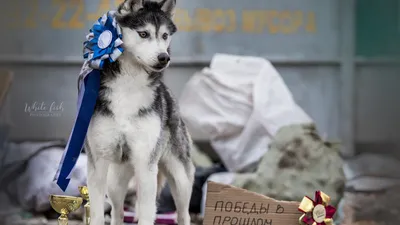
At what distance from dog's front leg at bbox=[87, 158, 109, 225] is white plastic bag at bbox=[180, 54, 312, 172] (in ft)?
4.35

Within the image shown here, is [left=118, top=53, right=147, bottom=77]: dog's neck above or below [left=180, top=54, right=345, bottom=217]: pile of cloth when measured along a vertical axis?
above

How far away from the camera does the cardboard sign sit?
1.30 meters

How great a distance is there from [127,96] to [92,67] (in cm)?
8

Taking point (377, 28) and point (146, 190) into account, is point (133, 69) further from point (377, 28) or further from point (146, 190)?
point (377, 28)

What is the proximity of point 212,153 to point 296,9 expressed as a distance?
0.67 m

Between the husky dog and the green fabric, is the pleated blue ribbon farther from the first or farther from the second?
the green fabric

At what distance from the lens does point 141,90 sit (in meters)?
1.22

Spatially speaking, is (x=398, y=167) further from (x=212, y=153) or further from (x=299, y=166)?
(x=212, y=153)

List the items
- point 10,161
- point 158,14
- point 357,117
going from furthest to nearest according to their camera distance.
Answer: point 357,117 → point 10,161 → point 158,14

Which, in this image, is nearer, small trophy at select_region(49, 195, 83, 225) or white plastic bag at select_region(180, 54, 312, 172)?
small trophy at select_region(49, 195, 83, 225)

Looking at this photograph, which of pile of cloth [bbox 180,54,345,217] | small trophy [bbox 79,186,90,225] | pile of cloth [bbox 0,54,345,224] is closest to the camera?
small trophy [bbox 79,186,90,225]

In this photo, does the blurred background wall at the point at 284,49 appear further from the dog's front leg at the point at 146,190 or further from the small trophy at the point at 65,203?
the dog's front leg at the point at 146,190

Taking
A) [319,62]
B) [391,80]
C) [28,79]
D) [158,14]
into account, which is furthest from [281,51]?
[158,14]

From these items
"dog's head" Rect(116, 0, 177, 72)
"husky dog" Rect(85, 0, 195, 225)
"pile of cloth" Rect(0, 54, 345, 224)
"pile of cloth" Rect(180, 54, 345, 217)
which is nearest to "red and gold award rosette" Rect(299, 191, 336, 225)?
"husky dog" Rect(85, 0, 195, 225)
